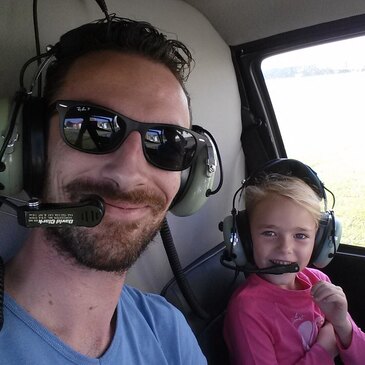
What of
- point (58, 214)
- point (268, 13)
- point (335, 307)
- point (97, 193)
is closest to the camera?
point (58, 214)

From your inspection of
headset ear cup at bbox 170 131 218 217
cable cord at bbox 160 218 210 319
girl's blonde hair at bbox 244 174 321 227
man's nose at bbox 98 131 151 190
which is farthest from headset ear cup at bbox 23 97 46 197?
girl's blonde hair at bbox 244 174 321 227

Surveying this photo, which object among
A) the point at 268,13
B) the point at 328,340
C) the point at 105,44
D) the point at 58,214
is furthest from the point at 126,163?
the point at 268,13

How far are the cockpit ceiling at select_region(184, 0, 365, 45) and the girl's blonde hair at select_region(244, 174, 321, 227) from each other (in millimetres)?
704

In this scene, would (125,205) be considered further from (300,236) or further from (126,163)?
(300,236)

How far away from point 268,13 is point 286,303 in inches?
46.6

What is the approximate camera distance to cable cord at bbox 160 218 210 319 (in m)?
1.47

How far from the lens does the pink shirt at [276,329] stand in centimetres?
134

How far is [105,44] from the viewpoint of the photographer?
98 cm

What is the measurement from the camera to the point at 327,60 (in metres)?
1.90

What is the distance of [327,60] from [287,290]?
1069mm

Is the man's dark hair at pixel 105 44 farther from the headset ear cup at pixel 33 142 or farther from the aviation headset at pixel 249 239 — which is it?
the aviation headset at pixel 249 239

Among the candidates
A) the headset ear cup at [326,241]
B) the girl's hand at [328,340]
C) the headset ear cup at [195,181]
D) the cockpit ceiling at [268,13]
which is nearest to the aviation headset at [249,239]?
the headset ear cup at [326,241]

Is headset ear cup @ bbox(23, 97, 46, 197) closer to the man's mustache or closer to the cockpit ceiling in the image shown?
the man's mustache

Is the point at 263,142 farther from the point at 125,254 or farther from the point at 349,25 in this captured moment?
the point at 125,254
